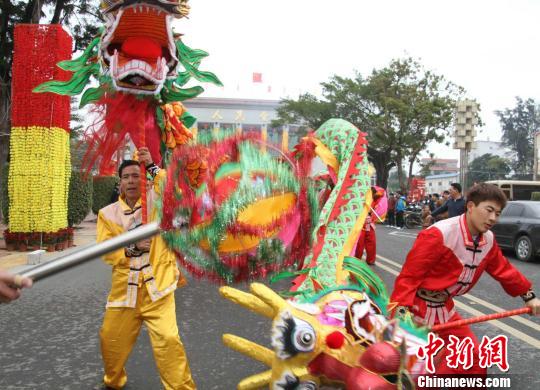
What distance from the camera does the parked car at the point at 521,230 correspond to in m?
10.3

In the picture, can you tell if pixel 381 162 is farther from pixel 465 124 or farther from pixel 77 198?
pixel 77 198

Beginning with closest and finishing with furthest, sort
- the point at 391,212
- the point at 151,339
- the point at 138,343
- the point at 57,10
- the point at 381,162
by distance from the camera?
1. the point at 151,339
2. the point at 138,343
3. the point at 57,10
4. the point at 391,212
5. the point at 381,162

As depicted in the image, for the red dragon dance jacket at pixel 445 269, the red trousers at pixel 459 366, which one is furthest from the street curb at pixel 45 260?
the red trousers at pixel 459 366

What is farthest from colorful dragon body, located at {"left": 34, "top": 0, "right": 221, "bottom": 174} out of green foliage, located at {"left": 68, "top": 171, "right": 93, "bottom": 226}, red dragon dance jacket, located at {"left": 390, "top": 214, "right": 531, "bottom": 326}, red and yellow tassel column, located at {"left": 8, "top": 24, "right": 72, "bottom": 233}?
green foliage, located at {"left": 68, "top": 171, "right": 93, "bottom": 226}

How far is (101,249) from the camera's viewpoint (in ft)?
4.68

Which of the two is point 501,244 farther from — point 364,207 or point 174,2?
point 174,2

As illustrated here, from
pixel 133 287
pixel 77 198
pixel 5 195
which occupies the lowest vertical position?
pixel 77 198

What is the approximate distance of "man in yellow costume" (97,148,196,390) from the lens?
3.11 metres

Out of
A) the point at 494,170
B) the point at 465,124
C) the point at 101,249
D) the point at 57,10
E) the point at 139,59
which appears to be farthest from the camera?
the point at 494,170

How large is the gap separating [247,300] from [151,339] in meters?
1.15

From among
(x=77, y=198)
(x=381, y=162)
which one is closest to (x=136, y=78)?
(x=77, y=198)

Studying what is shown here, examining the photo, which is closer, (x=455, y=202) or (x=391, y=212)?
(x=455, y=202)

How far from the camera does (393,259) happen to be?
9969 millimetres

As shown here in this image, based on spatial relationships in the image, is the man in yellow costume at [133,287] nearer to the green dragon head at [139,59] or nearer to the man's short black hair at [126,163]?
the man's short black hair at [126,163]
